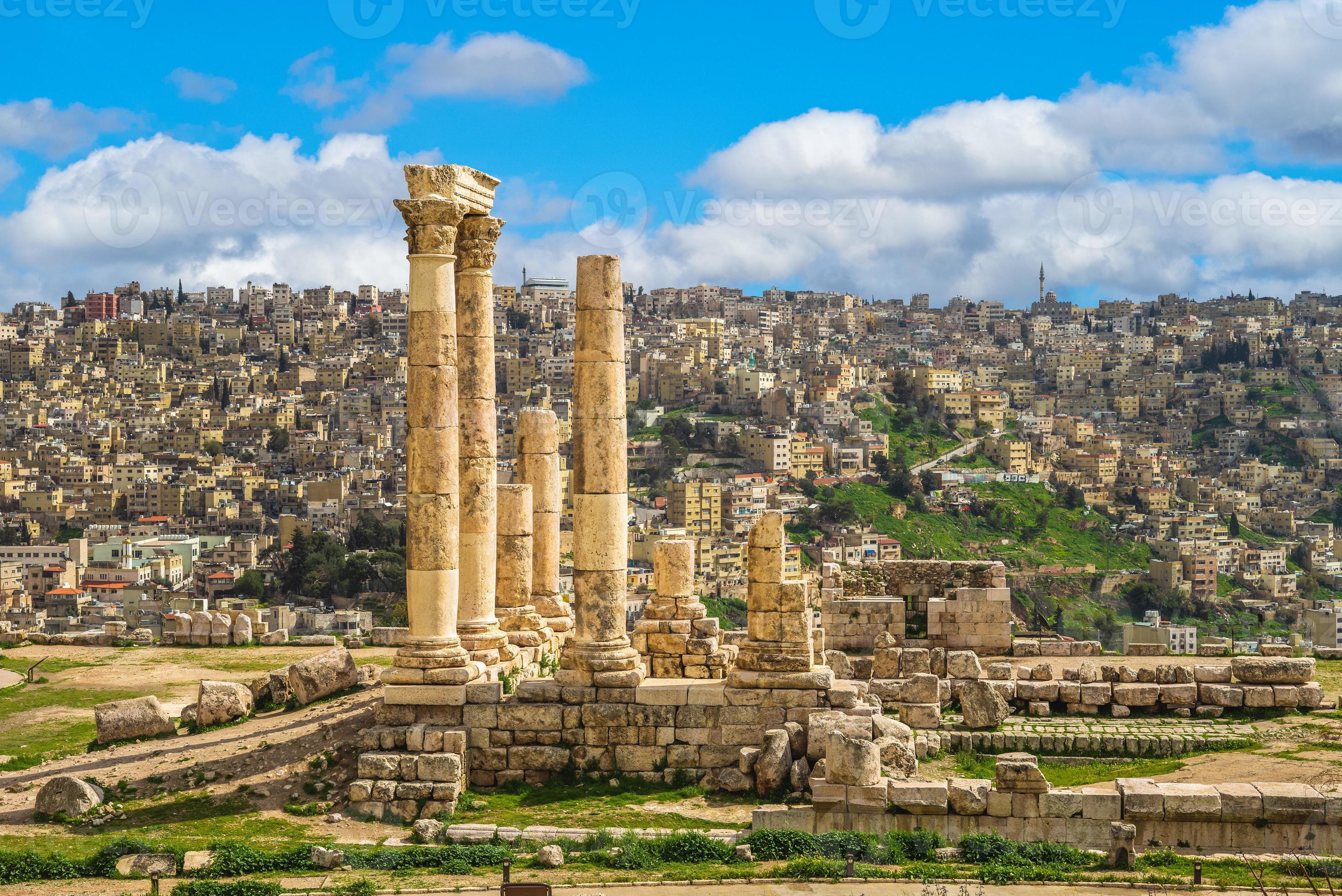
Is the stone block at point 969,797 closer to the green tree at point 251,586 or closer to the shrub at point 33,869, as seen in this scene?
the shrub at point 33,869

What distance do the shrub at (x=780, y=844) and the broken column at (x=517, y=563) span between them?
26.0ft

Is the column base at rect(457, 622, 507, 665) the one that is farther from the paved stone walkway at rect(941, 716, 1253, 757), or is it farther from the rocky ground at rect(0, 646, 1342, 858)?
the paved stone walkway at rect(941, 716, 1253, 757)

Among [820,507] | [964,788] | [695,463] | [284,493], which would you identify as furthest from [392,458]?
[964,788]

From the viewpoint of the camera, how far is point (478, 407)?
2061cm

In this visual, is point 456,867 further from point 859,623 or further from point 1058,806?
point 859,623

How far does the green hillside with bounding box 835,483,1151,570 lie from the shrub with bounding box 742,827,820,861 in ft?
303

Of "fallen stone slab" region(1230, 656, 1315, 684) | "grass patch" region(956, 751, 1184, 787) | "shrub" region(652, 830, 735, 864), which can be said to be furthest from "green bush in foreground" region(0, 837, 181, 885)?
"fallen stone slab" region(1230, 656, 1315, 684)

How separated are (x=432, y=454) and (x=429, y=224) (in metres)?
3.04

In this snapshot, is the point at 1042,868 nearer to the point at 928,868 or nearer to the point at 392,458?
the point at 928,868

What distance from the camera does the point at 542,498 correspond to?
24.3 meters

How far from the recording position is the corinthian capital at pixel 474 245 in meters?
20.4

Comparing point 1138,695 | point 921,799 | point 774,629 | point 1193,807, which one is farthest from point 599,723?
point 1138,695

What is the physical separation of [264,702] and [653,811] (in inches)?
293

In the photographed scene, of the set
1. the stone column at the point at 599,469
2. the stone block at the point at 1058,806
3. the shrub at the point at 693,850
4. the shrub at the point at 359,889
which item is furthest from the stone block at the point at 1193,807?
the shrub at the point at 359,889
